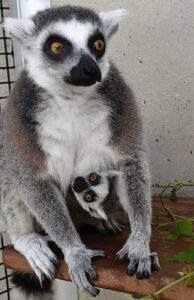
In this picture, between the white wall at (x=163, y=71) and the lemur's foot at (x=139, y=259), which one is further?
the white wall at (x=163, y=71)

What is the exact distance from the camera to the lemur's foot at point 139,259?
172cm

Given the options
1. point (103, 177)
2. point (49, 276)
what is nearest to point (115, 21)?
point (103, 177)

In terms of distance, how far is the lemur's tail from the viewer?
2.28m

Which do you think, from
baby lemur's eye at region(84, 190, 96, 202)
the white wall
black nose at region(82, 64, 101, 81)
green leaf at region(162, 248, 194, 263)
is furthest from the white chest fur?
the white wall

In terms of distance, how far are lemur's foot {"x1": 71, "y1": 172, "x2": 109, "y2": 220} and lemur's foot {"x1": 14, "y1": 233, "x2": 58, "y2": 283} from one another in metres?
0.21

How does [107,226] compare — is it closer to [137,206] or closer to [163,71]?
[137,206]

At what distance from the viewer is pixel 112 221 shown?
2203 mm

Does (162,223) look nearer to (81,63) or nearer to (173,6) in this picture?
(81,63)

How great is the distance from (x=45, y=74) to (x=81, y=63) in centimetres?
22

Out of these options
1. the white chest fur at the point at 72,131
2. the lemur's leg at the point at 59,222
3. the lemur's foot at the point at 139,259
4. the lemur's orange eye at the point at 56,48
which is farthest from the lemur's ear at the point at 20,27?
the lemur's foot at the point at 139,259

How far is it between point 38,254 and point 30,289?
1.08 ft

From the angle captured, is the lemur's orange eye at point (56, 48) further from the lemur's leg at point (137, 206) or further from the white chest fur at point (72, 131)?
the lemur's leg at point (137, 206)

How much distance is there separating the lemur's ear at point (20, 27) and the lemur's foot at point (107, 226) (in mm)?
751

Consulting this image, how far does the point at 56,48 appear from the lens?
6.39ft
